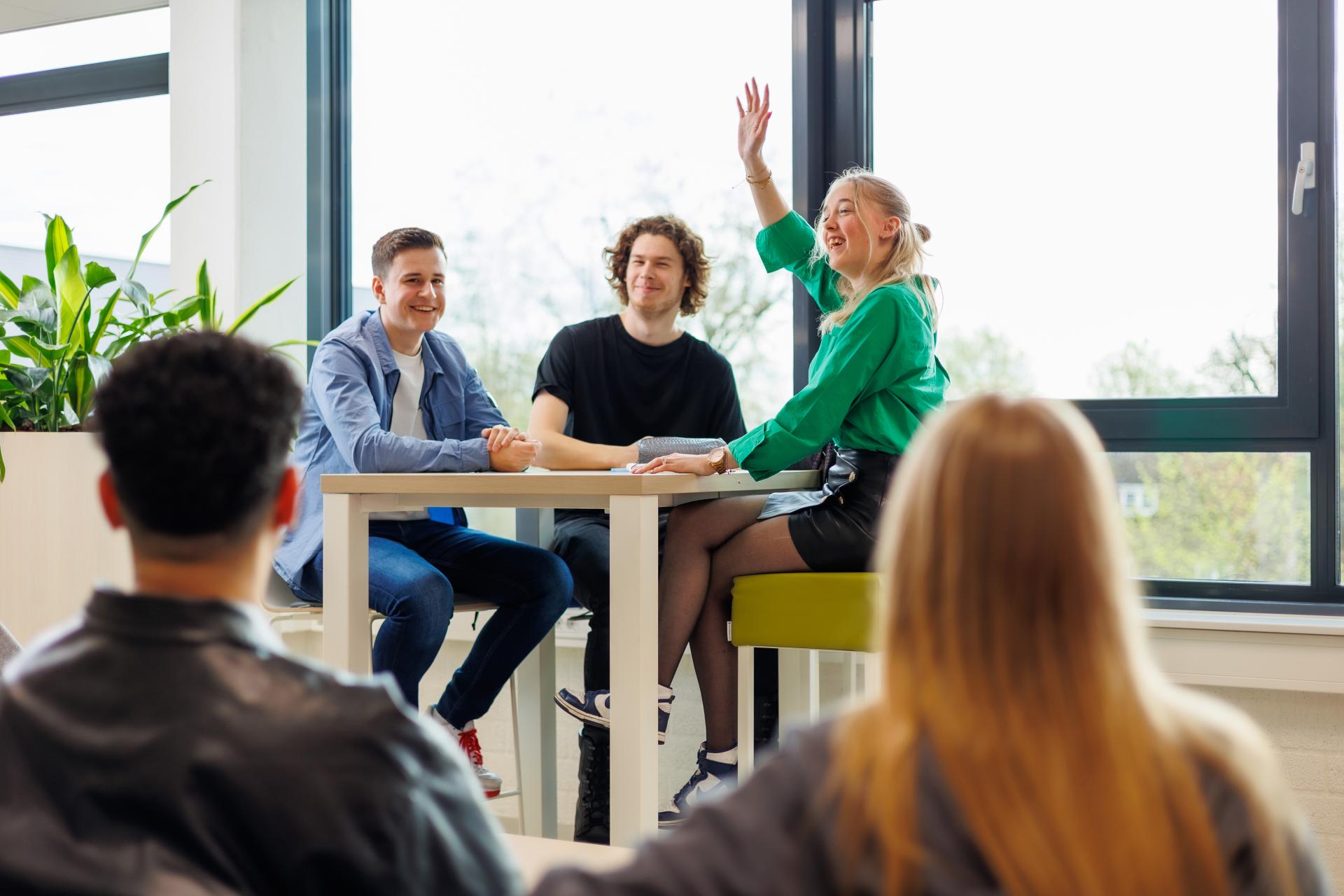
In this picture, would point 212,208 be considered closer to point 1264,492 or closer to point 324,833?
point 1264,492

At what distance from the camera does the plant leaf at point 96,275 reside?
2.73 meters

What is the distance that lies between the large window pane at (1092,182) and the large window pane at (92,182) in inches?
85.2

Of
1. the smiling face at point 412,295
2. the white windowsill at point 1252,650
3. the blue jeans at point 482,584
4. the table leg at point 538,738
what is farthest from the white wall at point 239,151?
the white windowsill at point 1252,650

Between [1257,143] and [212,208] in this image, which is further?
[212,208]

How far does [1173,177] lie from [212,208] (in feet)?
8.22

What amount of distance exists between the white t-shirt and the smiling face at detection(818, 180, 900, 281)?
94 cm

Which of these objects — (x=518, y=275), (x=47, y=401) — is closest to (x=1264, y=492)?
(x=518, y=275)

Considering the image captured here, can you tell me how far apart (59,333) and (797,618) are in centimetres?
177

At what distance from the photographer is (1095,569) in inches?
24.2

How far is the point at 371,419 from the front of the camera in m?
2.39

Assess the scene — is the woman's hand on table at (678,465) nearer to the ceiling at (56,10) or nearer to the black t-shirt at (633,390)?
the black t-shirt at (633,390)

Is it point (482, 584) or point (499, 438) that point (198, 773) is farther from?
point (482, 584)

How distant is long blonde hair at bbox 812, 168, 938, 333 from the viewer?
249cm

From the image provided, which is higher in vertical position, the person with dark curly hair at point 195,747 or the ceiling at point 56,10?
the ceiling at point 56,10
